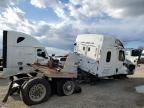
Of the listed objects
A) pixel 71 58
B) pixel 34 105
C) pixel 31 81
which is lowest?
pixel 34 105

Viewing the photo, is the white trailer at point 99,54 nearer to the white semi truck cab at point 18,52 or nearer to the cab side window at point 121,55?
the cab side window at point 121,55

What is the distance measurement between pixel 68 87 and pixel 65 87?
170mm

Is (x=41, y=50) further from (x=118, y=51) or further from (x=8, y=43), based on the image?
(x=118, y=51)

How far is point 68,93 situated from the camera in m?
10.7

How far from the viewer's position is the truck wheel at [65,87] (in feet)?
34.4

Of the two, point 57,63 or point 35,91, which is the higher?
point 57,63

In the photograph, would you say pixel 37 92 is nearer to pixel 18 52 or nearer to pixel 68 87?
pixel 68 87

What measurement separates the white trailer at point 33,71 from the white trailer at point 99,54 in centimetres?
241

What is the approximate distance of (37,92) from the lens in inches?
370

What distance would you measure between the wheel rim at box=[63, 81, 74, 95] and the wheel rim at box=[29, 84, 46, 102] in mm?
1324

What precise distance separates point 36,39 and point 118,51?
556 cm

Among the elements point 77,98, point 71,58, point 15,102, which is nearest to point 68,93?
point 77,98

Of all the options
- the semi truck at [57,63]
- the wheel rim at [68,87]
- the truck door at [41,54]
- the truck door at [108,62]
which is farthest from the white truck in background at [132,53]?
the wheel rim at [68,87]

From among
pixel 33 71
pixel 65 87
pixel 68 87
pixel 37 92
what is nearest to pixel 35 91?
pixel 37 92
